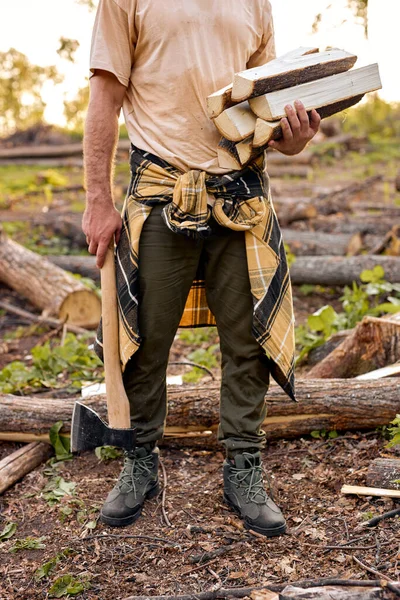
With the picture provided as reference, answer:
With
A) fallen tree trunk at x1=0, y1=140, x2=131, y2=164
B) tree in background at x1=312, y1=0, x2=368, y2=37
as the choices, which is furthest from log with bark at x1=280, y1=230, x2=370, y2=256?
fallen tree trunk at x1=0, y1=140, x2=131, y2=164

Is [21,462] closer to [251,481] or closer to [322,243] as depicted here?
[251,481]

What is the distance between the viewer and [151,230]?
2.81 meters

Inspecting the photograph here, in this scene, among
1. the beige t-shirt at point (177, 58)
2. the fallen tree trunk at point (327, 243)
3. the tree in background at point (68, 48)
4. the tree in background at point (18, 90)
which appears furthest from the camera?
the tree in background at point (18, 90)

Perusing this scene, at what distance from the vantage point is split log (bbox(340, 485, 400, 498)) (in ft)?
9.31

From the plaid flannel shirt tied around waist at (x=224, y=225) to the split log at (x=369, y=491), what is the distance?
1.73 ft

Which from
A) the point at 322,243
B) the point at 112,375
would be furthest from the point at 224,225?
the point at 322,243

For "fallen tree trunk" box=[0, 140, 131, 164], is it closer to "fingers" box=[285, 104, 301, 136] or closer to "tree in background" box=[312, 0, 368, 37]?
"tree in background" box=[312, 0, 368, 37]

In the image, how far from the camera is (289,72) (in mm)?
2506

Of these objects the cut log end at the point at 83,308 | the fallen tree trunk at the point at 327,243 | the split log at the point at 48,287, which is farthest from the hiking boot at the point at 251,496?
the fallen tree trunk at the point at 327,243

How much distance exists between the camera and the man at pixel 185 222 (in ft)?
8.65

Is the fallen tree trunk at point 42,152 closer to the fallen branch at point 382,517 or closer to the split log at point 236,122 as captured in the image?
the split log at point 236,122

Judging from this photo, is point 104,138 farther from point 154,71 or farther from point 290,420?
point 290,420

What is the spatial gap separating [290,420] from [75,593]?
1497mm

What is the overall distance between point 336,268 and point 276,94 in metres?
4.11
